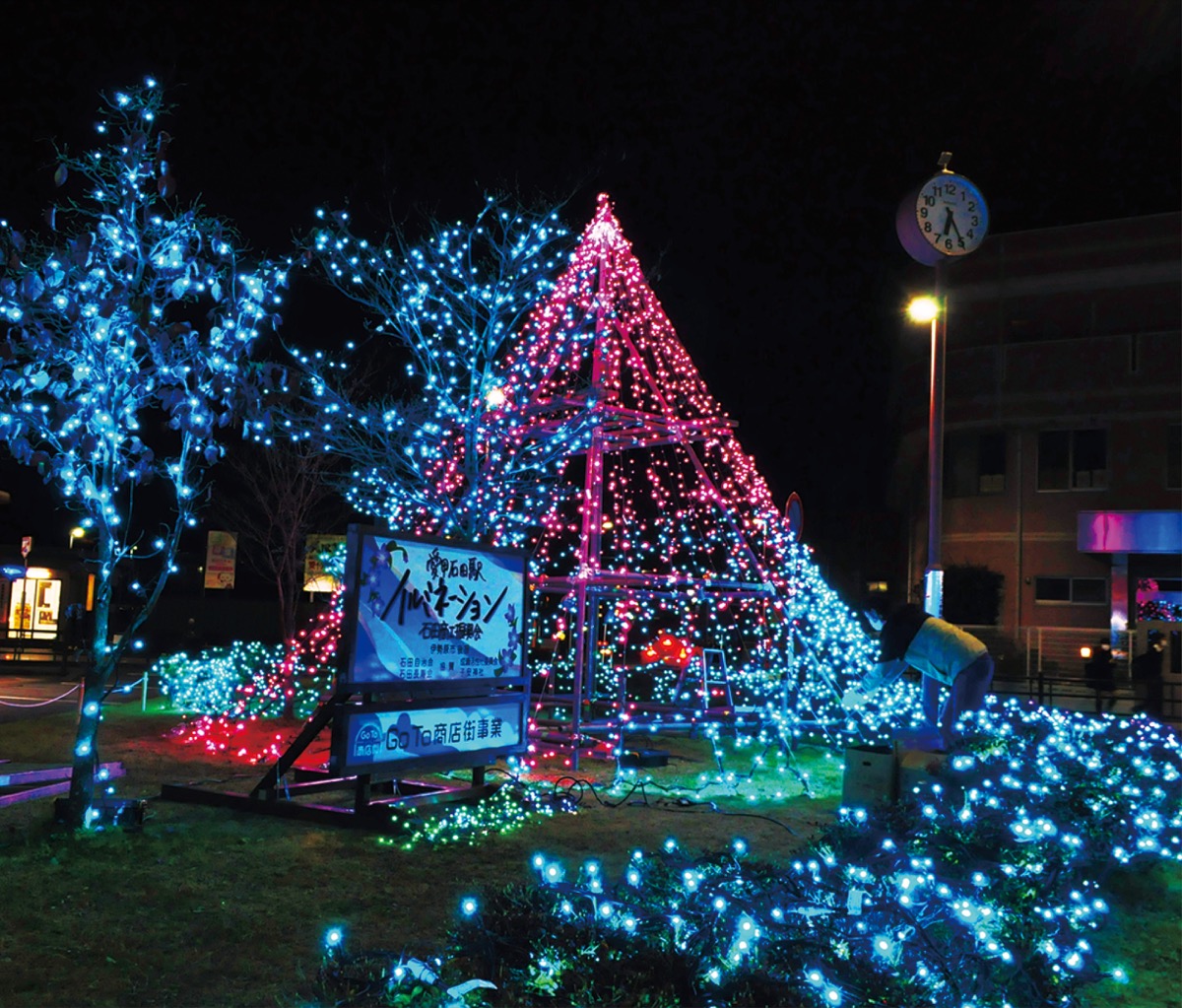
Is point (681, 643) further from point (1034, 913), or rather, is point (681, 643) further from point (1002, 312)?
point (1002, 312)

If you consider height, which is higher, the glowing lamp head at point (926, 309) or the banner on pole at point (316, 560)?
the glowing lamp head at point (926, 309)

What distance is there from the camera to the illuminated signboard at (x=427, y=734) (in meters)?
7.70

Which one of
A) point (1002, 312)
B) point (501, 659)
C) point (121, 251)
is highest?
point (1002, 312)

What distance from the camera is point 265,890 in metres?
6.03

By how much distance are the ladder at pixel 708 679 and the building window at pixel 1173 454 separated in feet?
49.7

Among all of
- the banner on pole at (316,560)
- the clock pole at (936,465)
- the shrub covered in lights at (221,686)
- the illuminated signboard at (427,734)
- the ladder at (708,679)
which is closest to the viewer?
the illuminated signboard at (427,734)

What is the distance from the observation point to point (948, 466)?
29094 mm

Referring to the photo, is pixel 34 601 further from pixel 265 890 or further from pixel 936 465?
pixel 265 890

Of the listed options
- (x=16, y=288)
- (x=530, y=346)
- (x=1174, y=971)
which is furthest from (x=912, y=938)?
(x=530, y=346)

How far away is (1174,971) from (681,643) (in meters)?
13.2

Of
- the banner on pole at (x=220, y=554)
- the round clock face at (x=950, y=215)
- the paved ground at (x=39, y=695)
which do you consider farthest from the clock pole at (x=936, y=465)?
the banner on pole at (x=220, y=554)

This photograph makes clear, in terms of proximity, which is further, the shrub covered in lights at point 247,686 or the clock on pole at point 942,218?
the shrub covered in lights at point 247,686

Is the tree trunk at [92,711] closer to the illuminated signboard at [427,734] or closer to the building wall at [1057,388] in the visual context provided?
the illuminated signboard at [427,734]

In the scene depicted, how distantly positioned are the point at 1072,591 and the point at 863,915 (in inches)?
978
